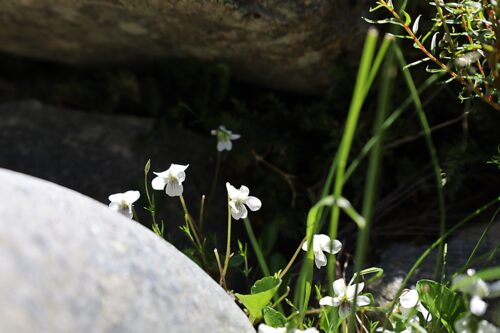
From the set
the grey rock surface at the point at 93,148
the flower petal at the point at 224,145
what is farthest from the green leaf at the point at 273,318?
the grey rock surface at the point at 93,148

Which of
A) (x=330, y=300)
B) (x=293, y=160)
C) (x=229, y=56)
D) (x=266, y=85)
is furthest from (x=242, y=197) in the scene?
(x=266, y=85)

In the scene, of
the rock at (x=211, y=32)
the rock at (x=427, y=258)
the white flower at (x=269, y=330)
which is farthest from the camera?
the rock at (x=211, y=32)

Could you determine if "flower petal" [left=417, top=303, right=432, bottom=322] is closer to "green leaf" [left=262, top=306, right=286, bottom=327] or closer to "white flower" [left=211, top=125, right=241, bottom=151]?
"green leaf" [left=262, top=306, right=286, bottom=327]

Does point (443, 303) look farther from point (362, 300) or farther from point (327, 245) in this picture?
point (327, 245)

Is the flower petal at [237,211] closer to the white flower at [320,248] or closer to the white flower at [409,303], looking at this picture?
the white flower at [320,248]

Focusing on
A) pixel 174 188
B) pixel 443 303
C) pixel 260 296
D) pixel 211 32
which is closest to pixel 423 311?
pixel 443 303
